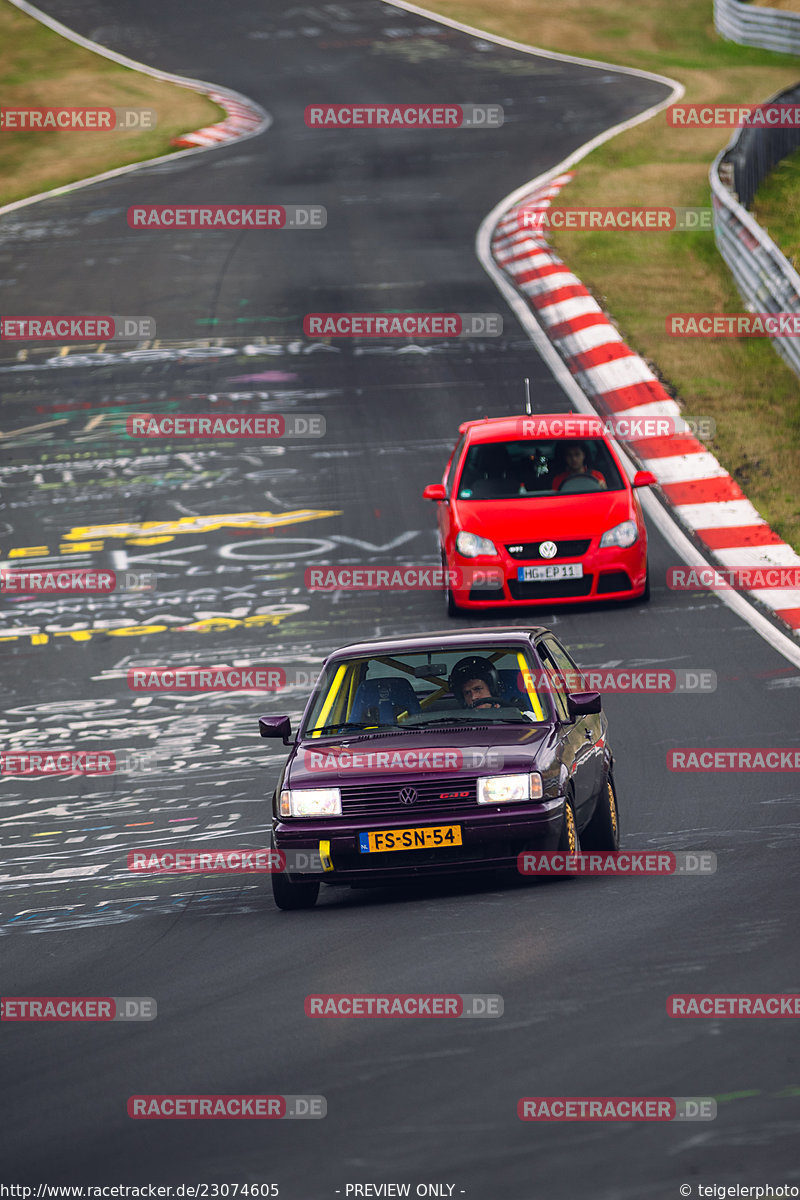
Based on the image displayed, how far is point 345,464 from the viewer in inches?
836

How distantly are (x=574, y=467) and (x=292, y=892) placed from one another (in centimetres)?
866

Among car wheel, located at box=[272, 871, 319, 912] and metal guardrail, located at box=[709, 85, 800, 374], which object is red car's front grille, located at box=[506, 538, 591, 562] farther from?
car wheel, located at box=[272, 871, 319, 912]

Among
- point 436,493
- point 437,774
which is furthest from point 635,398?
point 437,774

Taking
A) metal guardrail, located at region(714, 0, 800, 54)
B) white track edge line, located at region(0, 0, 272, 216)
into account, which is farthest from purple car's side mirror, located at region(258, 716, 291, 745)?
metal guardrail, located at region(714, 0, 800, 54)

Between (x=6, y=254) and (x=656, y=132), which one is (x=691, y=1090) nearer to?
(x=6, y=254)

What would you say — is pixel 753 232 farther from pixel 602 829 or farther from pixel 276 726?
pixel 276 726

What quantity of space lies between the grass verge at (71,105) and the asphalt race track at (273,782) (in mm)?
2729

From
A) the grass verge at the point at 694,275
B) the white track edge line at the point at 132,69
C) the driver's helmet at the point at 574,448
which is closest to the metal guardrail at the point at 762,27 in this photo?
the grass verge at the point at 694,275

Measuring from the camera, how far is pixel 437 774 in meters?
8.74

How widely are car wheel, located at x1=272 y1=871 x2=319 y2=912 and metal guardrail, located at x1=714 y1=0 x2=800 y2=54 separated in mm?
42297

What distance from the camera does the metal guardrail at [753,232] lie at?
21.8m

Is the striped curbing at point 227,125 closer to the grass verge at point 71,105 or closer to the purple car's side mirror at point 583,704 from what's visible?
the grass verge at point 71,105

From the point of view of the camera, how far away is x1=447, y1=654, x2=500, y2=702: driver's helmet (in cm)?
970

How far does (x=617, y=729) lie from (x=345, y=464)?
9042 mm
